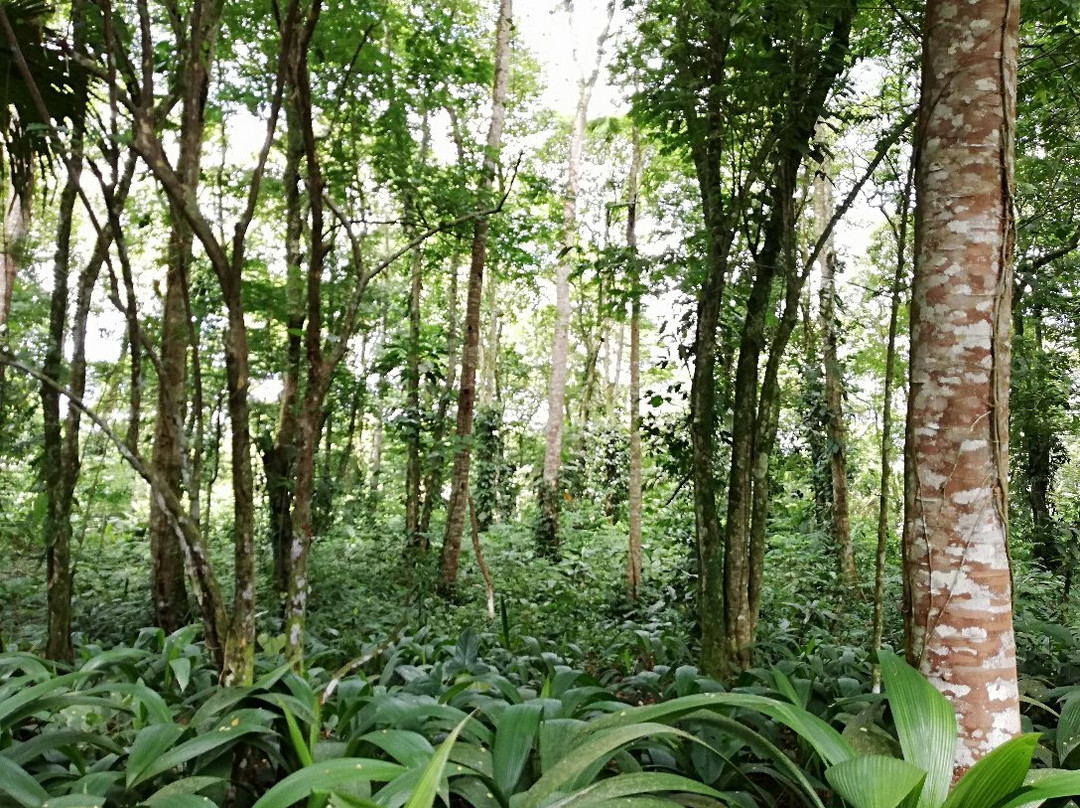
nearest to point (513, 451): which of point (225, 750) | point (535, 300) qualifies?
point (535, 300)

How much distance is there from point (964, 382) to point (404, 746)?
200cm

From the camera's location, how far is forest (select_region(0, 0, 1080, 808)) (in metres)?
2.07

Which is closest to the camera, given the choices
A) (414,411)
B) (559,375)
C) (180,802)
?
(180,802)

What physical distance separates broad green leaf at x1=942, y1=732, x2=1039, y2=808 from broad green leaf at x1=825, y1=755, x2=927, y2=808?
0.11 meters

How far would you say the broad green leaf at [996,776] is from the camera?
159 cm

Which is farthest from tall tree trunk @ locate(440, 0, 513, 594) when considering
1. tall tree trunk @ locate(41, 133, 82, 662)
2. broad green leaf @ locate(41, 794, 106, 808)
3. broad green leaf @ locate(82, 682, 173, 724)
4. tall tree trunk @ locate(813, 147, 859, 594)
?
broad green leaf @ locate(41, 794, 106, 808)

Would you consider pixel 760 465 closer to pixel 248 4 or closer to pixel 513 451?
pixel 248 4

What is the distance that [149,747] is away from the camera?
1.99 meters

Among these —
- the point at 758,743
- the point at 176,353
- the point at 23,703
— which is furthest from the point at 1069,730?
the point at 176,353

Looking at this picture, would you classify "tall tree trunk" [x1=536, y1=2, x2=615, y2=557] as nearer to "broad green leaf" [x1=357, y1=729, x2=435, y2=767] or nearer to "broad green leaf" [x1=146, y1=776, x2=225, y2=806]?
"broad green leaf" [x1=357, y1=729, x2=435, y2=767]

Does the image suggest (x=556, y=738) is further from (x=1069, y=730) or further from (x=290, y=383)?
(x=290, y=383)

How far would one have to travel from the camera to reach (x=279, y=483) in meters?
5.64

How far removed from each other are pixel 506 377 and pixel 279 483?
14647 millimetres

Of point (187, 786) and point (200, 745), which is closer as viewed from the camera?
point (187, 786)
